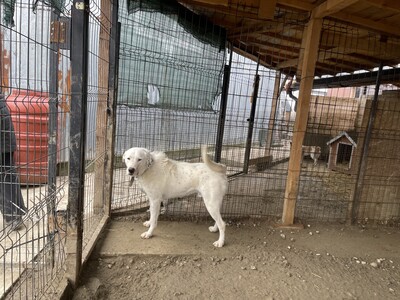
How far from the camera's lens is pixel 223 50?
5137 mm

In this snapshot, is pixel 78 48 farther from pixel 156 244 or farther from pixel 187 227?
pixel 187 227

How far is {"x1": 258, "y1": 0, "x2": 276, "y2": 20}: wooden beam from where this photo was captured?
376 cm

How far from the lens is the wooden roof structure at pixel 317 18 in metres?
3.74

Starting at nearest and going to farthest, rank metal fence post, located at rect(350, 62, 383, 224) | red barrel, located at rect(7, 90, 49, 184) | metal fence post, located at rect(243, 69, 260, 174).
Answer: red barrel, located at rect(7, 90, 49, 184), metal fence post, located at rect(350, 62, 383, 224), metal fence post, located at rect(243, 69, 260, 174)

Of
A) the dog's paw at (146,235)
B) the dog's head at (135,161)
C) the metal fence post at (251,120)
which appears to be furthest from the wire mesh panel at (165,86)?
the metal fence post at (251,120)

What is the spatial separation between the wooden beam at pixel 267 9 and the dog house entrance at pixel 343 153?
595 centimetres

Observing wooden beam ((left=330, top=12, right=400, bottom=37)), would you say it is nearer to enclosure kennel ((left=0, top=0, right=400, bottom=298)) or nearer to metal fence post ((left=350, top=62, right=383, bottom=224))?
enclosure kennel ((left=0, top=0, right=400, bottom=298))

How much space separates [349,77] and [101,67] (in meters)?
6.40

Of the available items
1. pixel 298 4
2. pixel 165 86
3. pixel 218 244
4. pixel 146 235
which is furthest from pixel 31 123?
pixel 298 4

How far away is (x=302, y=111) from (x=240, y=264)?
212 cm

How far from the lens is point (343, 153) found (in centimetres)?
885

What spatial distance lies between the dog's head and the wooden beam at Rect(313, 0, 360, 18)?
2697mm

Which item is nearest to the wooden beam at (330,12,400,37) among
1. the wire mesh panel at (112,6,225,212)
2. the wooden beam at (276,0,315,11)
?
the wooden beam at (276,0,315,11)

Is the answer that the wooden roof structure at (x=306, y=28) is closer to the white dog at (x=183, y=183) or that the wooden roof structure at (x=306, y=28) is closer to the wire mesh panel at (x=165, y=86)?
the wire mesh panel at (x=165, y=86)
